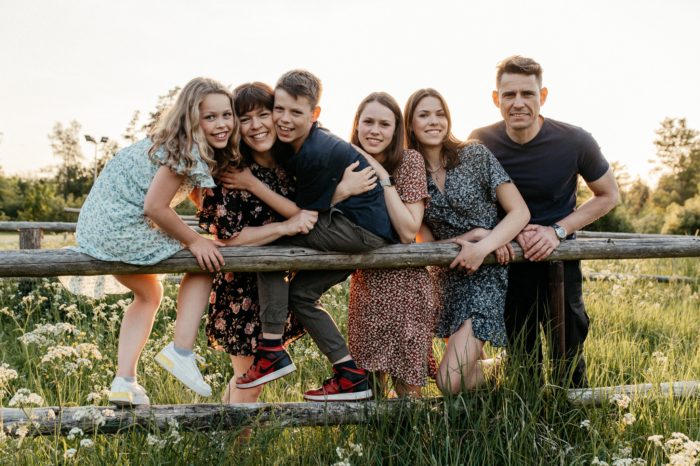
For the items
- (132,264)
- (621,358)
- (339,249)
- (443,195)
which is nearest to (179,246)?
(132,264)

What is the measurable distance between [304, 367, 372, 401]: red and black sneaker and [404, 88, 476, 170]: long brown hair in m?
1.48

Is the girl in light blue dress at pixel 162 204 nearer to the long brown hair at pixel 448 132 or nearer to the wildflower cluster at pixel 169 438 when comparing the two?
the wildflower cluster at pixel 169 438

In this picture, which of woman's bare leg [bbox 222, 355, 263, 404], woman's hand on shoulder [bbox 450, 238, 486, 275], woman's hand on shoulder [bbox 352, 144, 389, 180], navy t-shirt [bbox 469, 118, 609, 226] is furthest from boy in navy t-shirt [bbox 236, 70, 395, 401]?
navy t-shirt [bbox 469, 118, 609, 226]

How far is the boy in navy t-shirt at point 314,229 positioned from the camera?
106 inches

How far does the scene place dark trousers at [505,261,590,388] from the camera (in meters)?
3.28

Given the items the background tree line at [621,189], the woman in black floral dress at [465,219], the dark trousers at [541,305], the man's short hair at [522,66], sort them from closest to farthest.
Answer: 1. the woman in black floral dress at [465,219]
2. the man's short hair at [522,66]
3. the dark trousers at [541,305]
4. the background tree line at [621,189]

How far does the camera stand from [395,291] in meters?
2.87

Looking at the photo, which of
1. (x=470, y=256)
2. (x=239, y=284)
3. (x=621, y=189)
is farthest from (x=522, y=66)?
(x=621, y=189)

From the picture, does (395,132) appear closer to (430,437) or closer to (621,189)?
(430,437)

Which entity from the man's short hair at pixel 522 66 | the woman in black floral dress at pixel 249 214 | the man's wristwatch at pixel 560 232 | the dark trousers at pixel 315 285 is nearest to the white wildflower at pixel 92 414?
the woman in black floral dress at pixel 249 214

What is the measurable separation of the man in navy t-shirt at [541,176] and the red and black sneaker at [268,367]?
1.58 m

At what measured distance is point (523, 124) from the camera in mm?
3199

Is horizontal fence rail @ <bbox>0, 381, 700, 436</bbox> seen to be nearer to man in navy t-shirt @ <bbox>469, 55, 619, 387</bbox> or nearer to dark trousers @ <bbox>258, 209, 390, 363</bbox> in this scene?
dark trousers @ <bbox>258, 209, 390, 363</bbox>

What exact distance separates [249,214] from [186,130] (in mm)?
621
